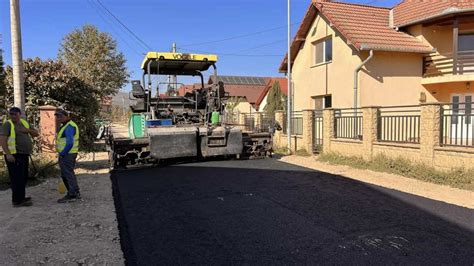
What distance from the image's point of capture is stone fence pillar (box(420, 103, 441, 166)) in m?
9.84

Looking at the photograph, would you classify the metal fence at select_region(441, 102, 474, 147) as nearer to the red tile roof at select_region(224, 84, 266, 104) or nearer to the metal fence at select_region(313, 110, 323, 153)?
the metal fence at select_region(313, 110, 323, 153)

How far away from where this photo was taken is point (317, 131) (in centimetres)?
1521

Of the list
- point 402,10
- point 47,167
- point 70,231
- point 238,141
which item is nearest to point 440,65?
point 402,10

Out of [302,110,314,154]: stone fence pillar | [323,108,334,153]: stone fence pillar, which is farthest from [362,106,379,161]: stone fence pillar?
[302,110,314,154]: stone fence pillar

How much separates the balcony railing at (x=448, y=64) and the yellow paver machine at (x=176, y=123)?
9.60m

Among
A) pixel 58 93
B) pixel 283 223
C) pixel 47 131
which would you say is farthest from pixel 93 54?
pixel 283 223

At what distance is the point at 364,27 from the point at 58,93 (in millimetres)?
11929

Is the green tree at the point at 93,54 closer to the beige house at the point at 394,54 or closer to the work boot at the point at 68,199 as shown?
the beige house at the point at 394,54

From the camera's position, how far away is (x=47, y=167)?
31.9ft

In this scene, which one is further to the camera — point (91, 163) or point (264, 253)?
point (91, 163)

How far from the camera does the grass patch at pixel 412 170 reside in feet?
28.9

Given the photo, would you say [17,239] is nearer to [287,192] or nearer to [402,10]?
[287,192]

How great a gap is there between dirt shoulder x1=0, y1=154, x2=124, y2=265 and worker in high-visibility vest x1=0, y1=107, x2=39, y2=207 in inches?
9.7

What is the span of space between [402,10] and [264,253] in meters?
17.4
